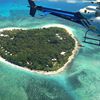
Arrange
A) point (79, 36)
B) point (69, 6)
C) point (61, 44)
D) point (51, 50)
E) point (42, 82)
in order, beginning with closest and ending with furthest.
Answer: point (42, 82) < point (51, 50) < point (61, 44) < point (79, 36) < point (69, 6)

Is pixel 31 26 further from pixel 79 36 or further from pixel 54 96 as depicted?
pixel 54 96

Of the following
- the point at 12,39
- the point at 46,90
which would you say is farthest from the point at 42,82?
the point at 12,39

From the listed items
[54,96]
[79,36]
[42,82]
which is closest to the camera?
[54,96]

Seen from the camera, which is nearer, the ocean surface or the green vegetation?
the ocean surface

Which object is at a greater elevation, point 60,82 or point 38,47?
point 60,82

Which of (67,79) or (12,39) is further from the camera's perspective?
(12,39)

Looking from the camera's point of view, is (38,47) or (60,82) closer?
(60,82)

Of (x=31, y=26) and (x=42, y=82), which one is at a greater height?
(x=42, y=82)

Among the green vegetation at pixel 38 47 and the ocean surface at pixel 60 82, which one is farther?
the green vegetation at pixel 38 47
